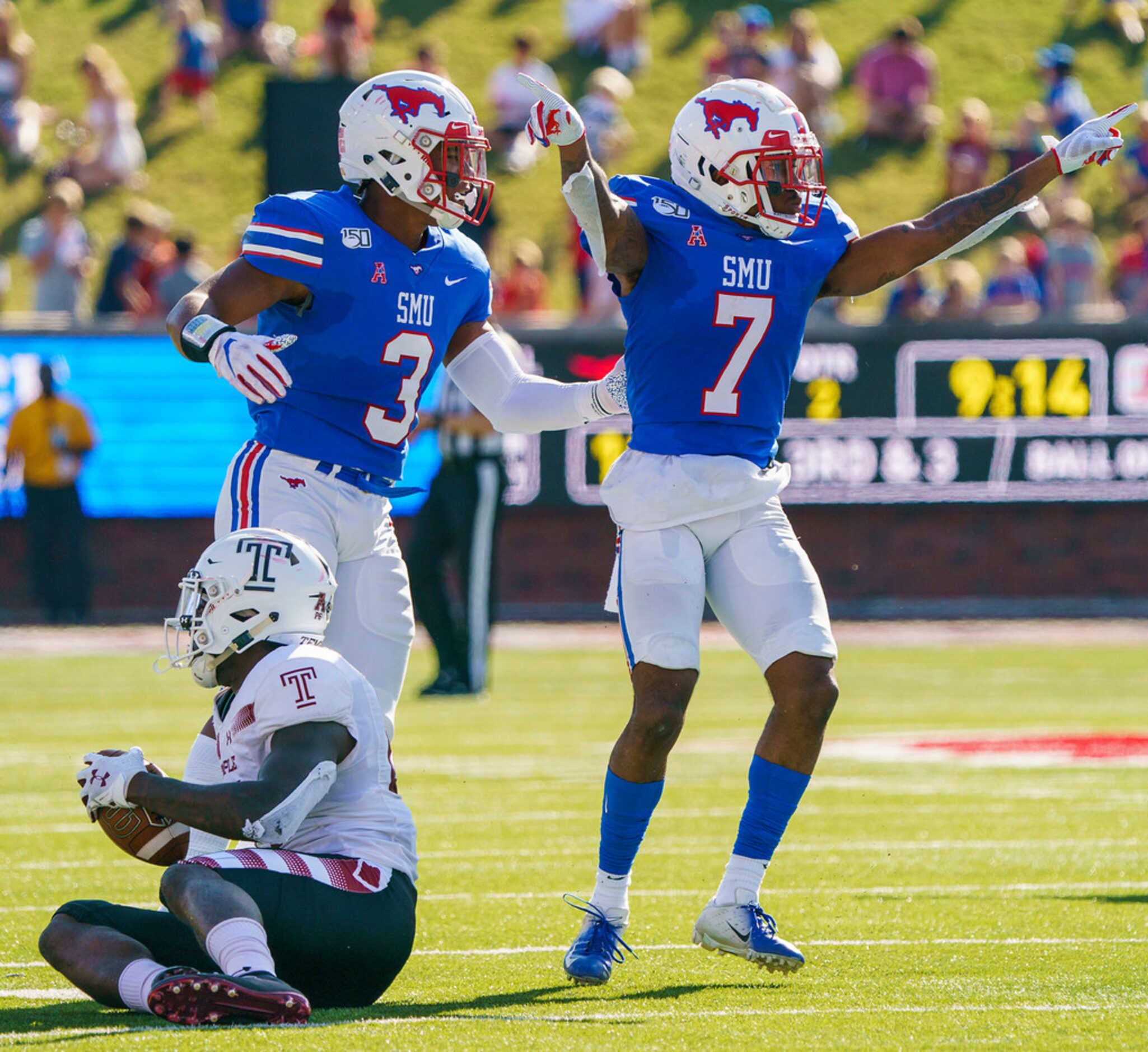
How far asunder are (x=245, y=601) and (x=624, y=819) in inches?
44.8

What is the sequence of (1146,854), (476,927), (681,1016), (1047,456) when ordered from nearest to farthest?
(681,1016)
(476,927)
(1146,854)
(1047,456)

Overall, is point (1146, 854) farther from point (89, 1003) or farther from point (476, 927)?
point (89, 1003)

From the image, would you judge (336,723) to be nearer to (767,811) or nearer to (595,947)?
(595,947)

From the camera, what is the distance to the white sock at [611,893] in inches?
202

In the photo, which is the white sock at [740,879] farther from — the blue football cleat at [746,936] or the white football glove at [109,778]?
the white football glove at [109,778]

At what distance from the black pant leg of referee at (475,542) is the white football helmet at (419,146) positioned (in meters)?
6.43

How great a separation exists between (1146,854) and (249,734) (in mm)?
3443

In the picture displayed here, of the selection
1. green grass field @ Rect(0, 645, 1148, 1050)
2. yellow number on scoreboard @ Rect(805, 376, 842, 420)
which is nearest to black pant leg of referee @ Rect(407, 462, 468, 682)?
green grass field @ Rect(0, 645, 1148, 1050)

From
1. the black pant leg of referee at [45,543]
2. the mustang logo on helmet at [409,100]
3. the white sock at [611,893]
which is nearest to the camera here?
the white sock at [611,893]

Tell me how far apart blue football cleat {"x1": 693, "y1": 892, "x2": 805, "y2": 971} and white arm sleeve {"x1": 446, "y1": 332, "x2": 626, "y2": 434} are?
1385 mm

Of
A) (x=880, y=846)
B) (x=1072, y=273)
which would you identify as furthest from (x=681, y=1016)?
(x=1072, y=273)

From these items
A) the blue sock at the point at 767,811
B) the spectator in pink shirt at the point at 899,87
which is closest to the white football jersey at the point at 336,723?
the blue sock at the point at 767,811

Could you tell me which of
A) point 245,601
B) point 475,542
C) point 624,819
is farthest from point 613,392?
point 475,542

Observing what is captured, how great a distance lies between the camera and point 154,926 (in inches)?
177
